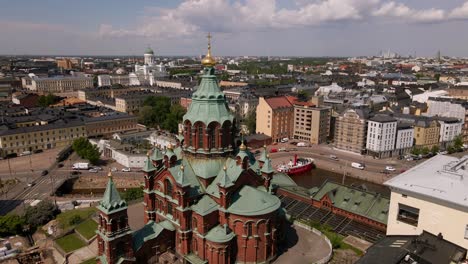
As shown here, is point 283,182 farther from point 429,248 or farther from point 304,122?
point 304,122

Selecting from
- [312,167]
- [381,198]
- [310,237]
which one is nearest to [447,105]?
[312,167]

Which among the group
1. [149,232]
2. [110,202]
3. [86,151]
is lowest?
[86,151]

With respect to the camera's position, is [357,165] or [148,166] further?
[357,165]

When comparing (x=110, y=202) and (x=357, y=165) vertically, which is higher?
(x=110, y=202)

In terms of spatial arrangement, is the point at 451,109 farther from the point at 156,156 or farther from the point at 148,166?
the point at 148,166

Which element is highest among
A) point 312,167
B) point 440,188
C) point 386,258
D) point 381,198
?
point 440,188

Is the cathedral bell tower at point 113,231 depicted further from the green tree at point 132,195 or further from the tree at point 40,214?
the tree at point 40,214

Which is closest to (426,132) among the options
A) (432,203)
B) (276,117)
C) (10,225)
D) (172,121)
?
(276,117)
